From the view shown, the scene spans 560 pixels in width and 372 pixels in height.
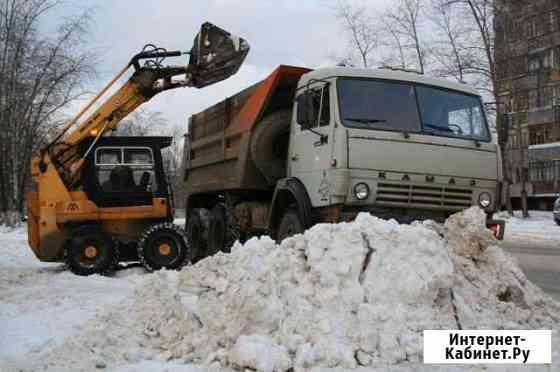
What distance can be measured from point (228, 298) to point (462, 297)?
2120 millimetres

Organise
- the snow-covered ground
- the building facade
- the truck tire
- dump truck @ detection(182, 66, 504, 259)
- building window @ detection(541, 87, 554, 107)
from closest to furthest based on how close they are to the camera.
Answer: the snow-covered ground, dump truck @ detection(182, 66, 504, 259), the truck tire, the building facade, building window @ detection(541, 87, 554, 107)

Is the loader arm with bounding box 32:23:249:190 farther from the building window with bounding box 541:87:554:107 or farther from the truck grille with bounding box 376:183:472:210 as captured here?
the building window with bounding box 541:87:554:107

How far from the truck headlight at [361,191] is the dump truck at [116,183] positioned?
398 cm

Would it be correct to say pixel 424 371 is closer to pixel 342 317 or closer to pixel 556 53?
pixel 342 317

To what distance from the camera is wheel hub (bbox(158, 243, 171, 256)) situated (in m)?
10.7

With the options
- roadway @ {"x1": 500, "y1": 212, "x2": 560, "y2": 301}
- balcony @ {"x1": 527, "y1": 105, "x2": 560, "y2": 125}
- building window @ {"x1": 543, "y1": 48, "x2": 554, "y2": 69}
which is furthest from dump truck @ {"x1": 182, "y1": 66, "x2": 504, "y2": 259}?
balcony @ {"x1": 527, "y1": 105, "x2": 560, "y2": 125}

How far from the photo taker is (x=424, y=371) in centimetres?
477

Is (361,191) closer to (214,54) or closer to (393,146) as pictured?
(393,146)

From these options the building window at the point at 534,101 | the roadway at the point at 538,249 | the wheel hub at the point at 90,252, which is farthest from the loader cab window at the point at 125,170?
the building window at the point at 534,101

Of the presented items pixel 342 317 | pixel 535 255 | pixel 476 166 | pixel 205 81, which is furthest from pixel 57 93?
pixel 342 317

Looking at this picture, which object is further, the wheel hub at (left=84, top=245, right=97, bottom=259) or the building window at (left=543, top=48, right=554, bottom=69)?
the building window at (left=543, top=48, right=554, bottom=69)

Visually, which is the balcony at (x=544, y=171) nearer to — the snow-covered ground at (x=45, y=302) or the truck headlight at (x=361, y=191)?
the snow-covered ground at (x=45, y=302)

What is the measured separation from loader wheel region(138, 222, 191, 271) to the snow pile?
3.95 metres

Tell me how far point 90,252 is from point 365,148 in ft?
16.9
